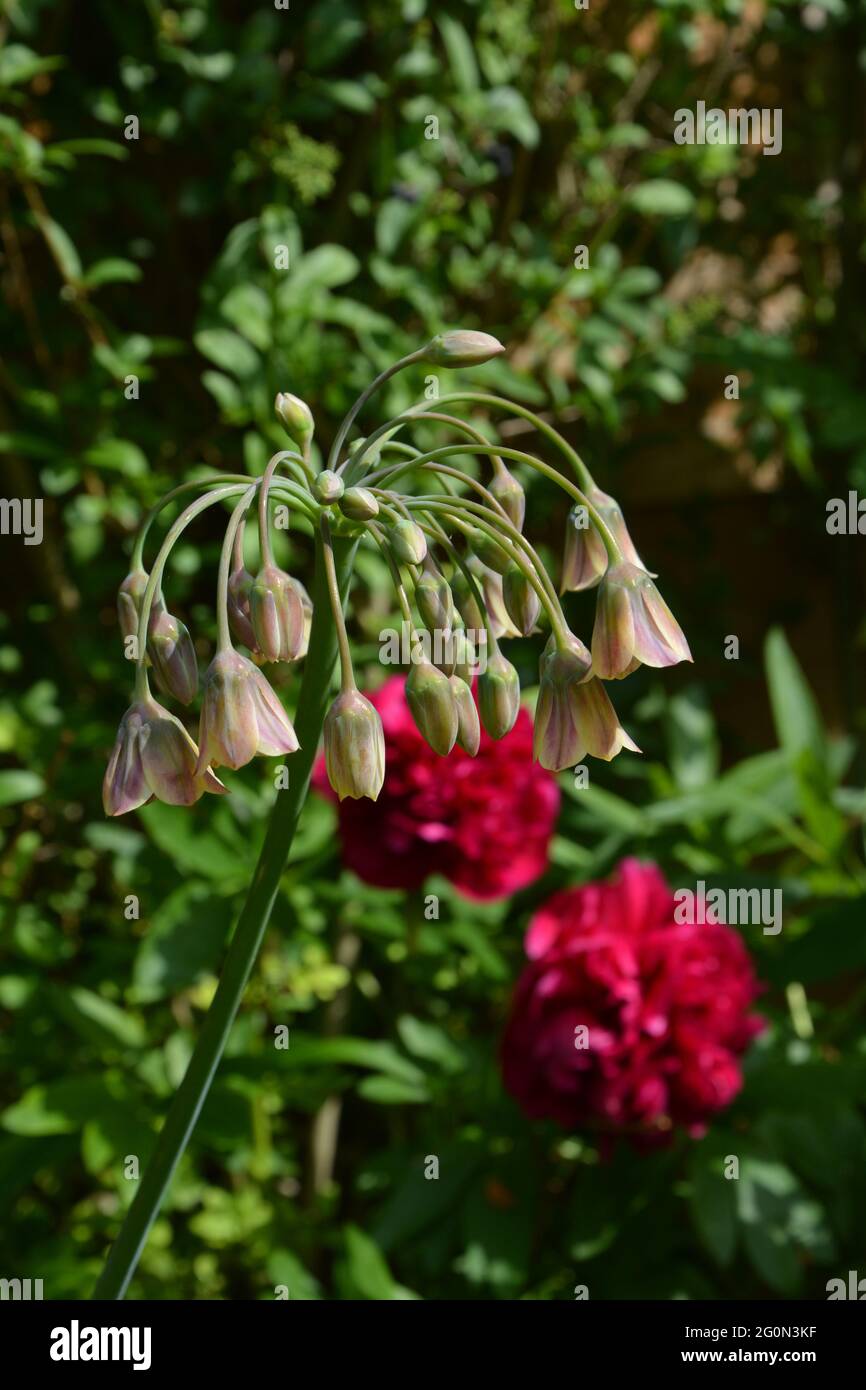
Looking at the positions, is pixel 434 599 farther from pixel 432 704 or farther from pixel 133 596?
pixel 133 596

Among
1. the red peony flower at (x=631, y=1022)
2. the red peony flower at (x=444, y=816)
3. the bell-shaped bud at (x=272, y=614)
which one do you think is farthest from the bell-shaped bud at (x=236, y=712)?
the red peony flower at (x=631, y=1022)

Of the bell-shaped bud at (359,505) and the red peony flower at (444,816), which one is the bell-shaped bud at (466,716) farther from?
the red peony flower at (444,816)

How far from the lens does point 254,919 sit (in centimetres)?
65

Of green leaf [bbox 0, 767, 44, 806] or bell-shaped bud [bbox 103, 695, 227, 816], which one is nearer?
bell-shaped bud [bbox 103, 695, 227, 816]

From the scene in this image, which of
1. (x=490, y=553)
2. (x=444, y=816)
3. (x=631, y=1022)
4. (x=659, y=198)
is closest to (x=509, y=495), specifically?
(x=490, y=553)

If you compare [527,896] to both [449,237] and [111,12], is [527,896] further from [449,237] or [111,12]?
[111,12]

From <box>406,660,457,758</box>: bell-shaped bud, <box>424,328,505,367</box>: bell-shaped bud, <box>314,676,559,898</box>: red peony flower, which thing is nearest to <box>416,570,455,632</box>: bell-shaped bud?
<box>406,660,457,758</box>: bell-shaped bud

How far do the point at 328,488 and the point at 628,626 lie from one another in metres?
0.17

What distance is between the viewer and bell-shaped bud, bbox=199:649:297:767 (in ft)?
2.11

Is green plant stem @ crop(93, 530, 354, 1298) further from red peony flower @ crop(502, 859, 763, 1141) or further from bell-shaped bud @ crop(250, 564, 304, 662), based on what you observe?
red peony flower @ crop(502, 859, 763, 1141)

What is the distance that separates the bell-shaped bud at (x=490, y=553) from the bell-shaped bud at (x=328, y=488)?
12cm

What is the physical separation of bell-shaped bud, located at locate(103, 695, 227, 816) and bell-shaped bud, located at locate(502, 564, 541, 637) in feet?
0.63

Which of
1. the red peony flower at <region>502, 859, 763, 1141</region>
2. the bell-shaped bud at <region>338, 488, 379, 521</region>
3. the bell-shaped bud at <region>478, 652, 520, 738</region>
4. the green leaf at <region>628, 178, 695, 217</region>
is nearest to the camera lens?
the bell-shaped bud at <region>338, 488, 379, 521</region>

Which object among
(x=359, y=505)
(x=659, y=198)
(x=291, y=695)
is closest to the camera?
(x=359, y=505)
